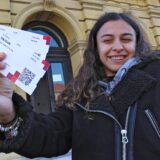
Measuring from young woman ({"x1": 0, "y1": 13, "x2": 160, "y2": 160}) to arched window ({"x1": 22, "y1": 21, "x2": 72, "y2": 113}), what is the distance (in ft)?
22.0

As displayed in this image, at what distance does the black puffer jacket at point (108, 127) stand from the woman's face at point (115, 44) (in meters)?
0.19

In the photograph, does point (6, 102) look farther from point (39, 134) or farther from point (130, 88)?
point (130, 88)

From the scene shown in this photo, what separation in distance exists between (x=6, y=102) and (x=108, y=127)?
583 mm

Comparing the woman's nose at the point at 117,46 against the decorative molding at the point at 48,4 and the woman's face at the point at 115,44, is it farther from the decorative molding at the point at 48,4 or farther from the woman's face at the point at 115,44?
the decorative molding at the point at 48,4

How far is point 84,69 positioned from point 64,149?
60 cm

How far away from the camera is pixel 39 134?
1858 mm

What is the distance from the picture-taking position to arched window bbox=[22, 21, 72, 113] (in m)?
8.88

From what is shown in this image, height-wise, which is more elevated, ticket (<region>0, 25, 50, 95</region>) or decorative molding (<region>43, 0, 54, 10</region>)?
decorative molding (<region>43, 0, 54, 10</region>)

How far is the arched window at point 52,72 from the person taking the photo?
8883mm

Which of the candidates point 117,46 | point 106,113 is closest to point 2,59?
point 106,113

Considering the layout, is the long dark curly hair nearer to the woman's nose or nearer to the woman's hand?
the woman's nose

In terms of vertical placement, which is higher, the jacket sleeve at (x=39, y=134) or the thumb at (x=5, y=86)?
the thumb at (x=5, y=86)

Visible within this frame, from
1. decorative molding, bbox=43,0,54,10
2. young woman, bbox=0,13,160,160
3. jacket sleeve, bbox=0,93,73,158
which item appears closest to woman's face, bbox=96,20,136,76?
young woman, bbox=0,13,160,160

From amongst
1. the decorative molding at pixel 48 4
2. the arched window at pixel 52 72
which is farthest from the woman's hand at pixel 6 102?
the decorative molding at pixel 48 4
